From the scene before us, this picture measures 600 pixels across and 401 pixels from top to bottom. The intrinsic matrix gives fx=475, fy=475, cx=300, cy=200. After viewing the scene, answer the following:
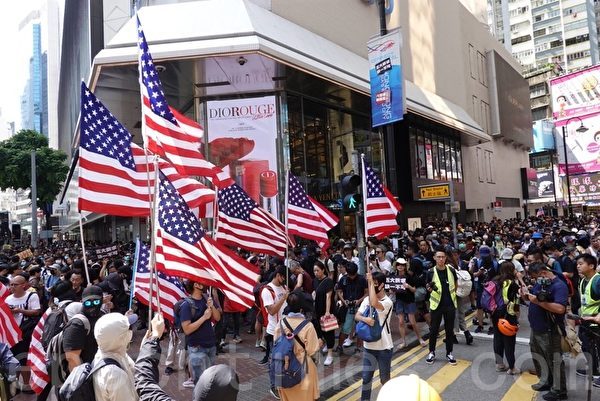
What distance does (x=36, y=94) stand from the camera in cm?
15700

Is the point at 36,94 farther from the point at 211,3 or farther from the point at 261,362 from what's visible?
the point at 261,362

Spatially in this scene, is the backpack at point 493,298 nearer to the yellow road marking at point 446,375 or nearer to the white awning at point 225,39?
the yellow road marking at point 446,375

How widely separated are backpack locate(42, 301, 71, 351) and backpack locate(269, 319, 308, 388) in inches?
94.2

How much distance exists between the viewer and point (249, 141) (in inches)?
845

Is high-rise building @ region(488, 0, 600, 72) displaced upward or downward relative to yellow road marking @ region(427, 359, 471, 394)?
upward

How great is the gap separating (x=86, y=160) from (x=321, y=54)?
55.0ft

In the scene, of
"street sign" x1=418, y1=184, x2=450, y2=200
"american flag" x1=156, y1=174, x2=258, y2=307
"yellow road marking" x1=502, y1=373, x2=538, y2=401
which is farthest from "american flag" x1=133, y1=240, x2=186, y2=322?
"street sign" x1=418, y1=184, x2=450, y2=200

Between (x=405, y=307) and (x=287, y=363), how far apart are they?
15.7 feet

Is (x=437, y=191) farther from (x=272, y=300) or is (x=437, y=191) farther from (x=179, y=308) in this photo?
(x=179, y=308)

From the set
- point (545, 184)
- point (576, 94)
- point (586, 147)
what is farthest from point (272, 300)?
point (545, 184)

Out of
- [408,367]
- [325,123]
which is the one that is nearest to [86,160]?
[408,367]

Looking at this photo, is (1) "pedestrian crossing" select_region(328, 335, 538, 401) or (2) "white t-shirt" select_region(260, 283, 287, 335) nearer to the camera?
(1) "pedestrian crossing" select_region(328, 335, 538, 401)

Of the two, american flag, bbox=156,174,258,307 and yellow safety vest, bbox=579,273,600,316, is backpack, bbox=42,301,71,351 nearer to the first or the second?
american flag, bbox=156,174,258,307

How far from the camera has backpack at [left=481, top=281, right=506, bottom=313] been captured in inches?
282
